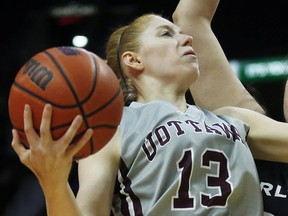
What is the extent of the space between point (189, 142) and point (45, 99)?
1.77ft

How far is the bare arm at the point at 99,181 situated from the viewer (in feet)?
5.73

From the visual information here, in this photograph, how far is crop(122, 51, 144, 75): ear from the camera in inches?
82.6

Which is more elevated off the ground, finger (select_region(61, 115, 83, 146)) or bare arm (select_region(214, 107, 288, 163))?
finger (select_region(61, 115, 83, 146))

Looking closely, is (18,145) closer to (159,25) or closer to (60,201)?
(60,201)

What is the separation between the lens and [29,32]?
562cm

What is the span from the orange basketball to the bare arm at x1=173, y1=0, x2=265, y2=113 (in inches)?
30.6

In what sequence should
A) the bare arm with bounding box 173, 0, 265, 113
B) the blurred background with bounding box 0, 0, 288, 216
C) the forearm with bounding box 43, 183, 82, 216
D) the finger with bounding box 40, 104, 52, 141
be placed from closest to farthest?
the finger with bounding box 40, 104, 52, 141 → the forearm with bounding box 43, 183, 82, 216 → the bare arm with bounding box 173, 0, 265, 113 → the blurred background with bounding box 0, 0, 288, 216

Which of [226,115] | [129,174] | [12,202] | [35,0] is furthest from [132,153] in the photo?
[35,0]

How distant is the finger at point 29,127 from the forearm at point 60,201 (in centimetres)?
16

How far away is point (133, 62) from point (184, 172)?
48 cm

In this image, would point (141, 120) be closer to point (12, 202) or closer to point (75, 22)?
point (12, 202)

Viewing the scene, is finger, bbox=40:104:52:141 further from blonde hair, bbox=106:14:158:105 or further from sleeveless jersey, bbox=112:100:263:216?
blonde hair, bbox=106:14:158:105

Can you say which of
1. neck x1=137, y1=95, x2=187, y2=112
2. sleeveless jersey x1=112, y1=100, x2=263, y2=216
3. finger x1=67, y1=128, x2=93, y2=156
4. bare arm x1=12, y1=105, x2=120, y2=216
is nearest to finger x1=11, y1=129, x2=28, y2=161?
bare arm x1=12, y1=105, x2=120, y2=216

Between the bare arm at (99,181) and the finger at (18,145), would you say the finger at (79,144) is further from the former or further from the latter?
the bare arm at (99,181)
